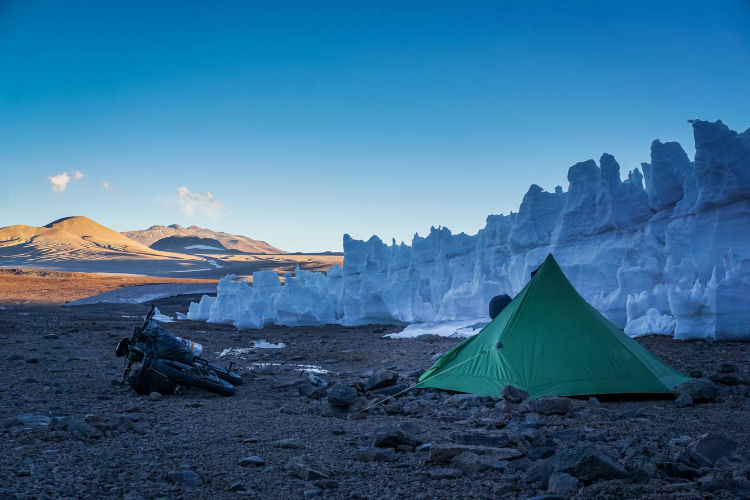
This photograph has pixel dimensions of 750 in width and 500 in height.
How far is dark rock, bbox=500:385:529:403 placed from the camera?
6426mm

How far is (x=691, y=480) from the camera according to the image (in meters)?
3.44

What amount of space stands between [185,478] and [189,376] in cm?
385

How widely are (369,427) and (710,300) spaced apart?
9877mm

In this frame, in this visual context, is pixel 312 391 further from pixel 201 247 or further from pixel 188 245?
pixel 188 245

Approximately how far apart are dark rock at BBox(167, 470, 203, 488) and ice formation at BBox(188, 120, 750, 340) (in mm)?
11866

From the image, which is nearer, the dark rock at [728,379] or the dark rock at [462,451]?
the dark rock at [462,451]

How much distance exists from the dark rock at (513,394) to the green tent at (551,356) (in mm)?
318

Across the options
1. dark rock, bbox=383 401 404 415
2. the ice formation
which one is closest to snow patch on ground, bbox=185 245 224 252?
the ice formation

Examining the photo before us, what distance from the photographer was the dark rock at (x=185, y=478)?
3.71 m

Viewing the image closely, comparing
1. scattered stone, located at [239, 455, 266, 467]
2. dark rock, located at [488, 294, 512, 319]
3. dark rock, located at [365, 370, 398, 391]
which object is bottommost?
dark rock, located at [365, 370, 398, 391]

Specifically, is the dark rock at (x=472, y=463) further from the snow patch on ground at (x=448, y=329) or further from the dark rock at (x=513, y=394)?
the snow patch on ground at (x=448, y=329)

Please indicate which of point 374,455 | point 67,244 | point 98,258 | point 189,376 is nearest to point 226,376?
point 189,376

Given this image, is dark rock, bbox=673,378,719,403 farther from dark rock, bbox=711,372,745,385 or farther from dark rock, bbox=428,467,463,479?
dark rock, bbox=428,467,463,479

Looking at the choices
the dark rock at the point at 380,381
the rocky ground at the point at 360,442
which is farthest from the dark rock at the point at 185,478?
the dark rock at the point at 380,381
